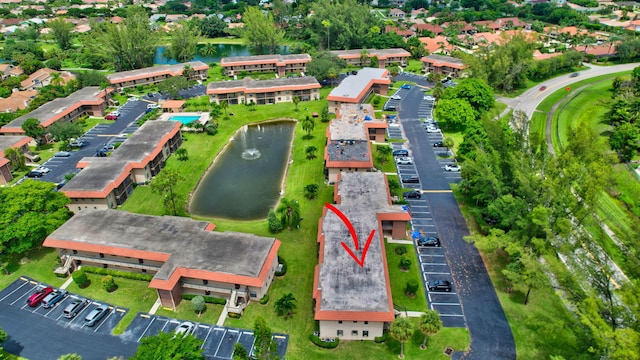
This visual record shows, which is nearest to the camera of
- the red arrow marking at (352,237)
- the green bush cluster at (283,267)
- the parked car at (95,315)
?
the parked car at (95,315)

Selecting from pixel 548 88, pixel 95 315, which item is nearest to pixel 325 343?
pixel 95 315

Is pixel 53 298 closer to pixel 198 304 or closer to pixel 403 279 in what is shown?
pixel 198 304

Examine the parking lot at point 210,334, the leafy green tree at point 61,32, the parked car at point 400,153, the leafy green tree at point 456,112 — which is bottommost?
the parking lot at point 210,334

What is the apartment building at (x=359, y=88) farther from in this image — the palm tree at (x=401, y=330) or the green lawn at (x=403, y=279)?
Result: the palm tree at (x=401, y=330)

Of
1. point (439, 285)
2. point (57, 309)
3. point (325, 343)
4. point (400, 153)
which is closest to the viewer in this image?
point (325, 343)

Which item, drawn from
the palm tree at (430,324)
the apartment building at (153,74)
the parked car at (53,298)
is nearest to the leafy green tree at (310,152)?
the palm tree at (430,324)

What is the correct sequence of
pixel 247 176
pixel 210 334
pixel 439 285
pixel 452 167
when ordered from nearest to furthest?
pixel 210 334, pixel 439 285, pixel 452 167, pixel 247 176

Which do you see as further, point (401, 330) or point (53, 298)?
point (53, 298)
